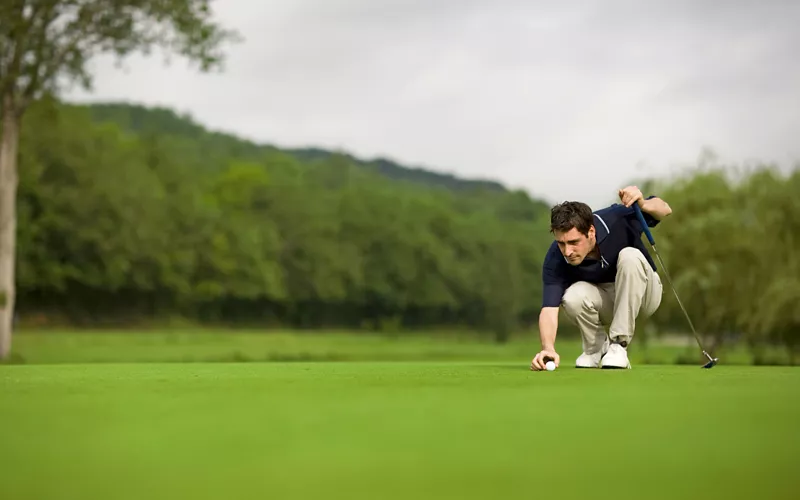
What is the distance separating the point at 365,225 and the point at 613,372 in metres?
88.0

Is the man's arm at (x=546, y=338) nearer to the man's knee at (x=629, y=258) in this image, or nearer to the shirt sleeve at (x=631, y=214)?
the man's knee at (x=629, y=258)

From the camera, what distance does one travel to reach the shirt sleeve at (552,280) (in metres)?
8.20

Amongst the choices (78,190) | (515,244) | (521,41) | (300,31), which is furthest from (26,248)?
(521,41)

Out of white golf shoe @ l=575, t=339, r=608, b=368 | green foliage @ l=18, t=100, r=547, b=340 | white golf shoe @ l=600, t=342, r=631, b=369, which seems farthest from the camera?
green foliage @ l=18, t=100, r=547, b=340

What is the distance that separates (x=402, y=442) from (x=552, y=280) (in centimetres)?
492

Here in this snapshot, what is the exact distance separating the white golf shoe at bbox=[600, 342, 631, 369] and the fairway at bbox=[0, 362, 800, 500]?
2.36 meters

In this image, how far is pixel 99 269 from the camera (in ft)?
206

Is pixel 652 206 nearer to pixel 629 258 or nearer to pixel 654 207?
pixel 654 207

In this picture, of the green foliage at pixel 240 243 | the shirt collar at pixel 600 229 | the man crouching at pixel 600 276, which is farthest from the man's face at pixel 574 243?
the green foliage at pixel 240 243

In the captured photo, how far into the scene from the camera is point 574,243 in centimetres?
764

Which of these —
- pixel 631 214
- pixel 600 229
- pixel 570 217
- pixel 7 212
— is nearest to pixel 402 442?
pixel 570 217

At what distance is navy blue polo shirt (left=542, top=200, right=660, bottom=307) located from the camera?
809 centimetres

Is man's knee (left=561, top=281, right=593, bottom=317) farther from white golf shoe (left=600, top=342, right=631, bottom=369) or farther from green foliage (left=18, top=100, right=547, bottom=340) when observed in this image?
green foliage (left=18, top=100, right=547, bottom=340)

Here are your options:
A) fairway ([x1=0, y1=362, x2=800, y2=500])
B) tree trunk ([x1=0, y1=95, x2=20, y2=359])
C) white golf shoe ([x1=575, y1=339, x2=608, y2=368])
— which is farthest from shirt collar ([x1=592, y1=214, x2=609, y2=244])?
tree trunk ([x1=0, y1=95, x2=20, y2=359])
